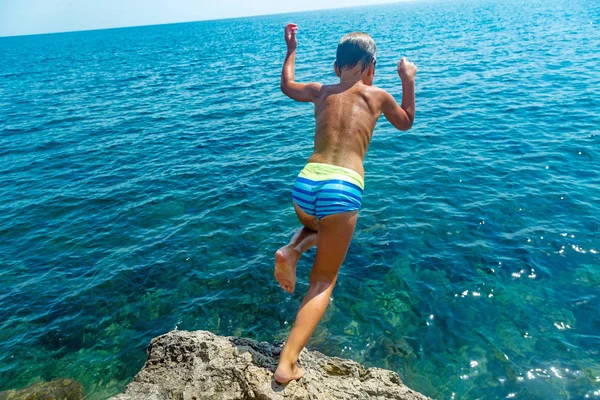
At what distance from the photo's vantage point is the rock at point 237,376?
377cm

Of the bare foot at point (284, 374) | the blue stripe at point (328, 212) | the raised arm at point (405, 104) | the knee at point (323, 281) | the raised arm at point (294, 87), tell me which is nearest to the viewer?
the bare foot at point (284, 374)

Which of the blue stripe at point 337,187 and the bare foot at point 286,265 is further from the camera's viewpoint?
the bare foot at point 286,265

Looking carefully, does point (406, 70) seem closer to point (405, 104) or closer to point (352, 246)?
point (405, 104)

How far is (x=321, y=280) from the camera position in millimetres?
4035

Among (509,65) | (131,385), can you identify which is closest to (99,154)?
(131,385)

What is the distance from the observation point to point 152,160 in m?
16.2

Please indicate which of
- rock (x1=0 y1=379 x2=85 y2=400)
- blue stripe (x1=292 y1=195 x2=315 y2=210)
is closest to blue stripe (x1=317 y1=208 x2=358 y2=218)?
blue stripe (x1=292 y1=195 x2=315 y2=210)

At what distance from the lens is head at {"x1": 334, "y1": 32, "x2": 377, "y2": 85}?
4.15 m

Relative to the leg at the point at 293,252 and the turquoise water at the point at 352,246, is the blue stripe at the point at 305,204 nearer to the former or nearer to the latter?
the leg at the point at 293,252

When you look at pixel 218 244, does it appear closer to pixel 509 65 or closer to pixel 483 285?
pixel 483 285

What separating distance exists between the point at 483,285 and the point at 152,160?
13.0 m

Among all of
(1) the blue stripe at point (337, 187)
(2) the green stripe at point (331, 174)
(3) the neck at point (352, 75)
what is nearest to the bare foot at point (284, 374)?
(1) the blue stripe at point (337, 187)

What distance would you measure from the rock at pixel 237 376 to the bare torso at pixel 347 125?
214 cm

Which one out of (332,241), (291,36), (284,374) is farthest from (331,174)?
(291,36)
